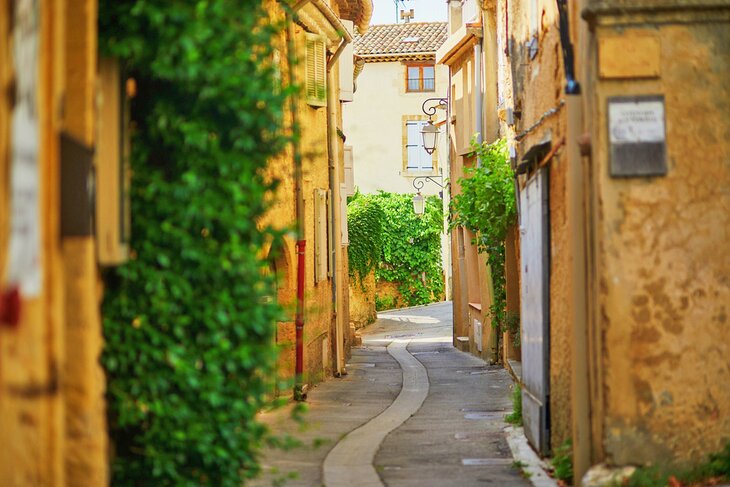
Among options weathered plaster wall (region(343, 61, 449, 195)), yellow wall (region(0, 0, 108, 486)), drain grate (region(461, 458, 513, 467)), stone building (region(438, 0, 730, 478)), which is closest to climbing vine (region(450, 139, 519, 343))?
drain grate (region(461, 458, 513, 467))

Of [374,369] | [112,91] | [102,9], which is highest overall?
[102,9]

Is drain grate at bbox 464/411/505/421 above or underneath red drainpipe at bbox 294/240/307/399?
underneath

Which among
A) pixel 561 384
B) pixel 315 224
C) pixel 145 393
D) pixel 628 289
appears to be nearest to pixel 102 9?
pixel 145 393

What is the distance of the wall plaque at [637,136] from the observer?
7.57m

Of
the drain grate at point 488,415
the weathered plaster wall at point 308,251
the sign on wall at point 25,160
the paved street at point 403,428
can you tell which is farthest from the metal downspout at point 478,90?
the sign on wall at point 25,160

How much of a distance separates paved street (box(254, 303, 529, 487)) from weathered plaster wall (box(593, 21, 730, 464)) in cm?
144

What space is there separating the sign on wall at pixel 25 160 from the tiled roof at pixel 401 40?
40.1 m

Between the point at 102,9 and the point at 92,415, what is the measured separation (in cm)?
208

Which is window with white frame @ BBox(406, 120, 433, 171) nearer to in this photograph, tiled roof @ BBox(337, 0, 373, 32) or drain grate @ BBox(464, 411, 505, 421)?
tiled roof @ BBox(337, 0, 373, 32)

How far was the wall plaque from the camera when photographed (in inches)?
298

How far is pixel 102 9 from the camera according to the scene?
584 cm

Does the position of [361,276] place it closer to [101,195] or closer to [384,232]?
[384,232]

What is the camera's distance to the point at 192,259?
5.73 meters

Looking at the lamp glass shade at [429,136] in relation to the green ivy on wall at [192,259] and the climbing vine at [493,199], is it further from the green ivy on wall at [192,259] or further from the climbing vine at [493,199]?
the green ivy on wall at [192,259]
